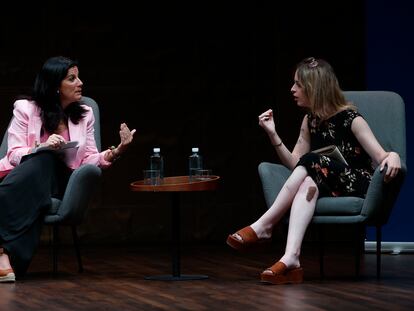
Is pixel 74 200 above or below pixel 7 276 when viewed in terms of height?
above

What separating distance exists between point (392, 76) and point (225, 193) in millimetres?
1569

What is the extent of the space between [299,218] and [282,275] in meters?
0.28

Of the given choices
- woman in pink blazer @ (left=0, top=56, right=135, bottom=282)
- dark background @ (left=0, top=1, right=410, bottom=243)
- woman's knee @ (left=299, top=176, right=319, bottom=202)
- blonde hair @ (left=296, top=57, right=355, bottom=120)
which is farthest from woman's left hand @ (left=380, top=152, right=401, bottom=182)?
dark background @ (left=0, top=1, right=410, bottom=243)

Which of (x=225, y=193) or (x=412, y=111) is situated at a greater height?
(x=412, y=111)

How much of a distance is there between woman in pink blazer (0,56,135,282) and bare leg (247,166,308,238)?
0.86m

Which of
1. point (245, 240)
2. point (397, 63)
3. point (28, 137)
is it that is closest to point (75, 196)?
point (28, 137)

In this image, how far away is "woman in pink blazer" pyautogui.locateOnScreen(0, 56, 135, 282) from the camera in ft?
18.2

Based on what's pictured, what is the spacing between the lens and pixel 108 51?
7695 millimetres

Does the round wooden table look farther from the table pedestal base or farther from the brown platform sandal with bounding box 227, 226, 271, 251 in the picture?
the brown platform sandal with bounding box 227, 226, 271, 251

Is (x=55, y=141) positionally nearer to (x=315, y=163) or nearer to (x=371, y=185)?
(x=315, y=163)

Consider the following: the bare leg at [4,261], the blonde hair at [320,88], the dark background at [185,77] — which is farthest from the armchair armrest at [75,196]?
the dark background at [185,77]

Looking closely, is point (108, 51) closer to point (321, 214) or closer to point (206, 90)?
point (206, 90)

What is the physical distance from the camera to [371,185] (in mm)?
5277

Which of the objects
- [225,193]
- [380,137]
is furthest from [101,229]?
[380,137]
